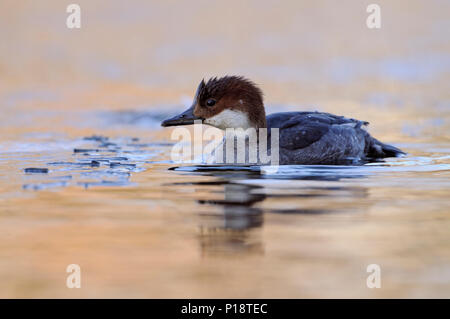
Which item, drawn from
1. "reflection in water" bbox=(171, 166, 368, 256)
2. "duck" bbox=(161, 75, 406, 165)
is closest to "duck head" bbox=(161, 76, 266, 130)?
"duck" bbox=(161, 75, 406, 165)

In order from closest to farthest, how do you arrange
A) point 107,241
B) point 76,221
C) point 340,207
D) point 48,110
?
point 107,241 < point 76,221 < point 340,207 < point 48,110

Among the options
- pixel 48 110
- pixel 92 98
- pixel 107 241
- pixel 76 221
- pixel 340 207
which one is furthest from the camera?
pixel 92 98

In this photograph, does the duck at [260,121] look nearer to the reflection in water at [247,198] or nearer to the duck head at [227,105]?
the duck head at [227,105]

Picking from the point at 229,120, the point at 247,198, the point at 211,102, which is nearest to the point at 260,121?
the point at 229,120

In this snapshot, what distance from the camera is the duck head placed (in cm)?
902

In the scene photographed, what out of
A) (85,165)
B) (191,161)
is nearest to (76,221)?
(85,165)

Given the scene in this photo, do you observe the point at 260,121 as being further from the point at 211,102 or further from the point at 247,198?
the point at 247,198

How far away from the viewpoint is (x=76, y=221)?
5.36 m

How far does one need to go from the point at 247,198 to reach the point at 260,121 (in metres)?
3.08

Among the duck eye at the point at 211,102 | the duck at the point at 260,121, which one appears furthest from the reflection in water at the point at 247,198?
the duck eye at the point at 211,102

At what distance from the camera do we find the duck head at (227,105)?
9.02 metres

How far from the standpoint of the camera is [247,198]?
6.27m
